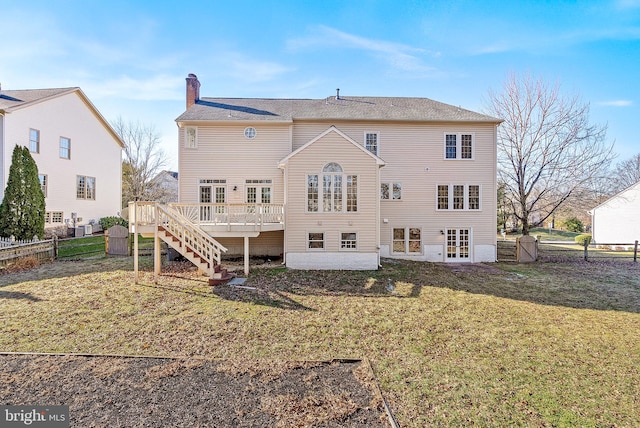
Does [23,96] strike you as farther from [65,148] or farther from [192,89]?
[192,89]

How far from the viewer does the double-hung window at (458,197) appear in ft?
49.9

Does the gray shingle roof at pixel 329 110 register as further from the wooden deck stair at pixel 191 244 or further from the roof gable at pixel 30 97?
the roof gable at pixel 30 97

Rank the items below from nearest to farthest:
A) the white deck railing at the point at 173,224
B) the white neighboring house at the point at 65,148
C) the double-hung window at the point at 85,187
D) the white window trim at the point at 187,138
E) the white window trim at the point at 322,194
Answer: the white deck railing at the point at 173,224
the white window trim at the point at 322,194
the white window trim at the point at 187,138
the white neighboring house at the point at 65,148
the double-hung window at the point at 85,187

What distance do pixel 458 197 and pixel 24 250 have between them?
2052 centimetres

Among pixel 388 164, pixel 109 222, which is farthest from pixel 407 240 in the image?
pixel 109 222

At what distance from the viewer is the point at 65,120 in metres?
20.2

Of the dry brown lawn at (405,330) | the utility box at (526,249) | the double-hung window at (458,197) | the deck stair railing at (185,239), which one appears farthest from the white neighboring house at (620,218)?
the deck stair railing at (185,239)

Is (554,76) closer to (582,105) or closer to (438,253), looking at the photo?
(582,105)

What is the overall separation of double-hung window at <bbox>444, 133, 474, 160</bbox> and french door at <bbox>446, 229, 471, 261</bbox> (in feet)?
13.2

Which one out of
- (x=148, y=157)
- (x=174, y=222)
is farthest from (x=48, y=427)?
(x=148, y=157)

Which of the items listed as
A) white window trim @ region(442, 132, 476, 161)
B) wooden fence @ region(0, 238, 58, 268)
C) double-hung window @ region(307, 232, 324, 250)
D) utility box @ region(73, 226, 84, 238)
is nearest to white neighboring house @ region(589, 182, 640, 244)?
white window trim @ region(442, 132, 476, 161)

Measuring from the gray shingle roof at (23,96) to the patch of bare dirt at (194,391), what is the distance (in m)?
19.7

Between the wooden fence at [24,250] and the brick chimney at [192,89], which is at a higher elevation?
the brick chimney at [192,89]

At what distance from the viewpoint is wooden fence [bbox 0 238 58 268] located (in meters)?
11.3
